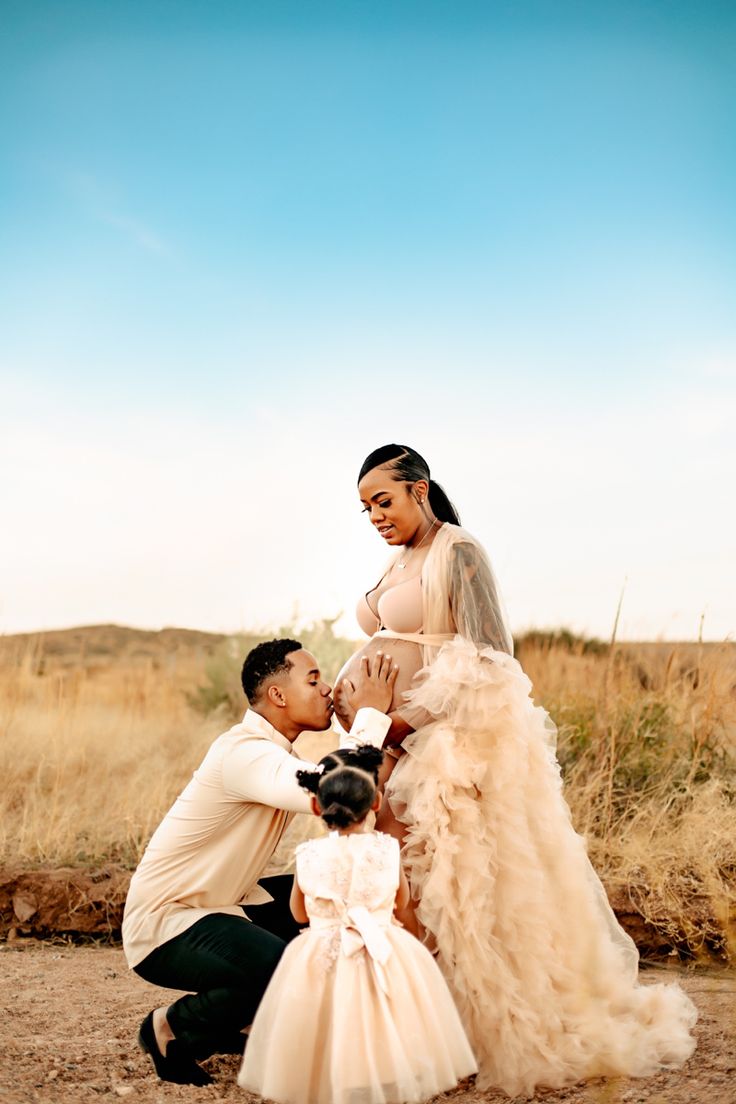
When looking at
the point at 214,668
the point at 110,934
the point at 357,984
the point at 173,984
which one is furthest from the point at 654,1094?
the point at 214,668

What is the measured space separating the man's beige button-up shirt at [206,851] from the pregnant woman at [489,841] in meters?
0.35

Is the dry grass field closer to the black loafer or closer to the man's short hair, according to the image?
the black loafer

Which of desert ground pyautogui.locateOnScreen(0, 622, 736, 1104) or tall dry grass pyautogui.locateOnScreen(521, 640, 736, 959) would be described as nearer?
desert ground pyautogui.locateOnScreen(0, 622, 736, 1104)

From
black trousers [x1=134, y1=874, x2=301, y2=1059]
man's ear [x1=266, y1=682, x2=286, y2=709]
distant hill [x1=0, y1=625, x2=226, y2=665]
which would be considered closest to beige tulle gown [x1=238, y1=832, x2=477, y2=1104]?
black trousers [x1=134, y1=874, x2=301, y2=1059]

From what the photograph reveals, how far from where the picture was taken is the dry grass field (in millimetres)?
6555

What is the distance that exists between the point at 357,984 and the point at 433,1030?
10.7 inches

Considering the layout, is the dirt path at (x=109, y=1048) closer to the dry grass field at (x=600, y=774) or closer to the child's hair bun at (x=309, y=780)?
the dry grass field at (x=600, y=774)

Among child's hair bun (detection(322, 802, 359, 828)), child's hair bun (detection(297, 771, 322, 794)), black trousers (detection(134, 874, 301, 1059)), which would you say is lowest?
black trousers (detection(134, 874, 301, 1059))

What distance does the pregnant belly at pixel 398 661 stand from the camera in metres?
4.08

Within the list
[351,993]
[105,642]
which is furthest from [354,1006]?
[105,642]

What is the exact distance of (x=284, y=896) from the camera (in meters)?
4.34

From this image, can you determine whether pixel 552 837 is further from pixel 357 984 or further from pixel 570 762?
pixel 570 762

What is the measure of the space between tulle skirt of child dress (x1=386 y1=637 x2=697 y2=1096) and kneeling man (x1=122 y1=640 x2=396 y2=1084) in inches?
11.7

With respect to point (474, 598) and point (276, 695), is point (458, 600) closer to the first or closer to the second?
point (474, 598)
